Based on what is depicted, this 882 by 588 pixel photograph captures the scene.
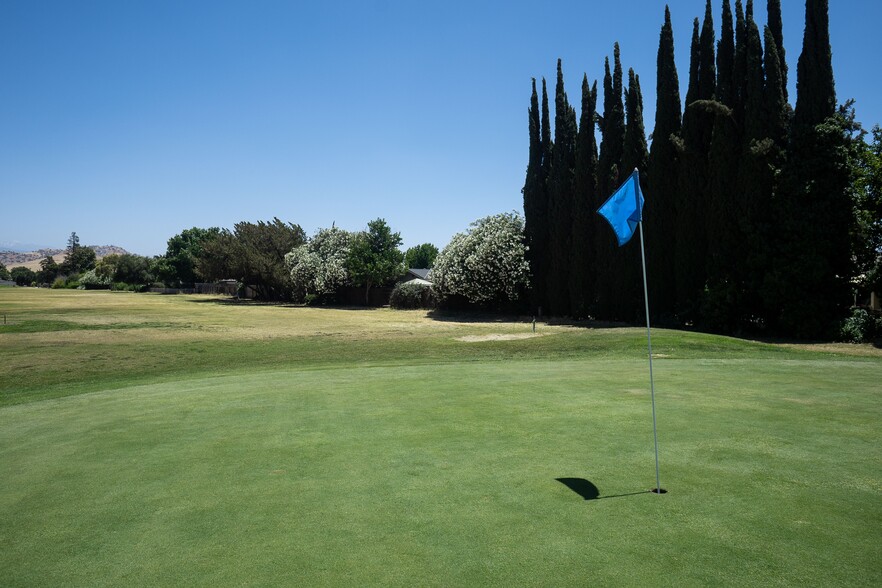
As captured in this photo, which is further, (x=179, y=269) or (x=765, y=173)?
(x=179, y=269)

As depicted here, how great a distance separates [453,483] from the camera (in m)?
6.48

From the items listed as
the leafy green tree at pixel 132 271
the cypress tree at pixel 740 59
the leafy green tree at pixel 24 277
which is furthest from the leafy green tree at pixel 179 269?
the cypress tree at pixel 740 59

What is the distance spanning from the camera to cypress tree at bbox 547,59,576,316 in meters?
46.9

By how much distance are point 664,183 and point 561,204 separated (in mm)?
11226

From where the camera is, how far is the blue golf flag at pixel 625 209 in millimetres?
7336

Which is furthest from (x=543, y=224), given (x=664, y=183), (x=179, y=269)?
(x=179, y=269)

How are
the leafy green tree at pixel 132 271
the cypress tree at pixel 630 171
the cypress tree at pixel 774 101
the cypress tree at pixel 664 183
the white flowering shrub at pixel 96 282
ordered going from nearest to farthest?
1. the cypress tree at pixel 774 101
2. the cypress tree at pixel 664 183
3. the cypress tree at pixel 630 171
4. the leafy green tree at pixel 132 271
5. the white flowering shrub at pixel 96 282

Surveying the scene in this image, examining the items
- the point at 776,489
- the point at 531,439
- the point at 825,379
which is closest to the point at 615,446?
the point at 531,439

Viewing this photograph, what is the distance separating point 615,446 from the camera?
7.87 m

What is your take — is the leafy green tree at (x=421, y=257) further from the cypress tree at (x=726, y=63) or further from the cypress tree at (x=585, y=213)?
the cypress tree at (x=726, y=63)

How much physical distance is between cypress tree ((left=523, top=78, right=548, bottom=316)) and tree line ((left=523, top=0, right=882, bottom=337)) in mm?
3483

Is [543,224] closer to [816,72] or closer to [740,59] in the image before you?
[740,59]

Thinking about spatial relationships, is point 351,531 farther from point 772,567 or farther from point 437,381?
point 437,381

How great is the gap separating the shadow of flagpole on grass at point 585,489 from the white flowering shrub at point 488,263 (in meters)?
44.2
